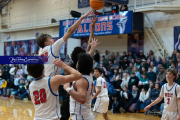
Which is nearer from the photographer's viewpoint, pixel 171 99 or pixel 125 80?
pixel 171 99

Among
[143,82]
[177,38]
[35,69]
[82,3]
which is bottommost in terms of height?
[143,82]

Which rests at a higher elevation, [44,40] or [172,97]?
[44,40]

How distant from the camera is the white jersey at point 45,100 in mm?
3092

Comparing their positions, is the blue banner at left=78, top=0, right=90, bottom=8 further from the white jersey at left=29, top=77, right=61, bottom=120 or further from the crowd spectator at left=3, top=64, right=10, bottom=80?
the white jersey at left=29, top=77, right=61, bottom=120

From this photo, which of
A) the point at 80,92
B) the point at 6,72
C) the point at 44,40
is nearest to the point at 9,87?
the point at 6,72

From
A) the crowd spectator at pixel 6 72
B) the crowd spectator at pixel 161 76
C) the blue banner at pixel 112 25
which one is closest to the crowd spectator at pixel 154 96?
the crowd spectator at pixel 161 76

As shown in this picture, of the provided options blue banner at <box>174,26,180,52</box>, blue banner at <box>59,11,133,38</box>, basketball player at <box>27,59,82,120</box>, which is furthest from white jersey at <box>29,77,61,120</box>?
blue banner at <box>174,26,180,52</box>

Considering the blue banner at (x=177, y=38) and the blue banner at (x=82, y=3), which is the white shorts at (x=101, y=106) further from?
the blue banner at (x=82, y=3)

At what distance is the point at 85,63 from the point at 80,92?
0.42 metres

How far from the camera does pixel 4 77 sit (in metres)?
16.1

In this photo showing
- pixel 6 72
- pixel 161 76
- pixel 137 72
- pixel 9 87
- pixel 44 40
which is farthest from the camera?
pixel 6 72

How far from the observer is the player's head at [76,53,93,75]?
3.42 metres

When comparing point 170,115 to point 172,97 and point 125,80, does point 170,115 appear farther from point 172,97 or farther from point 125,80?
point 125,80

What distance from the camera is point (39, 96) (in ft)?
10.3
